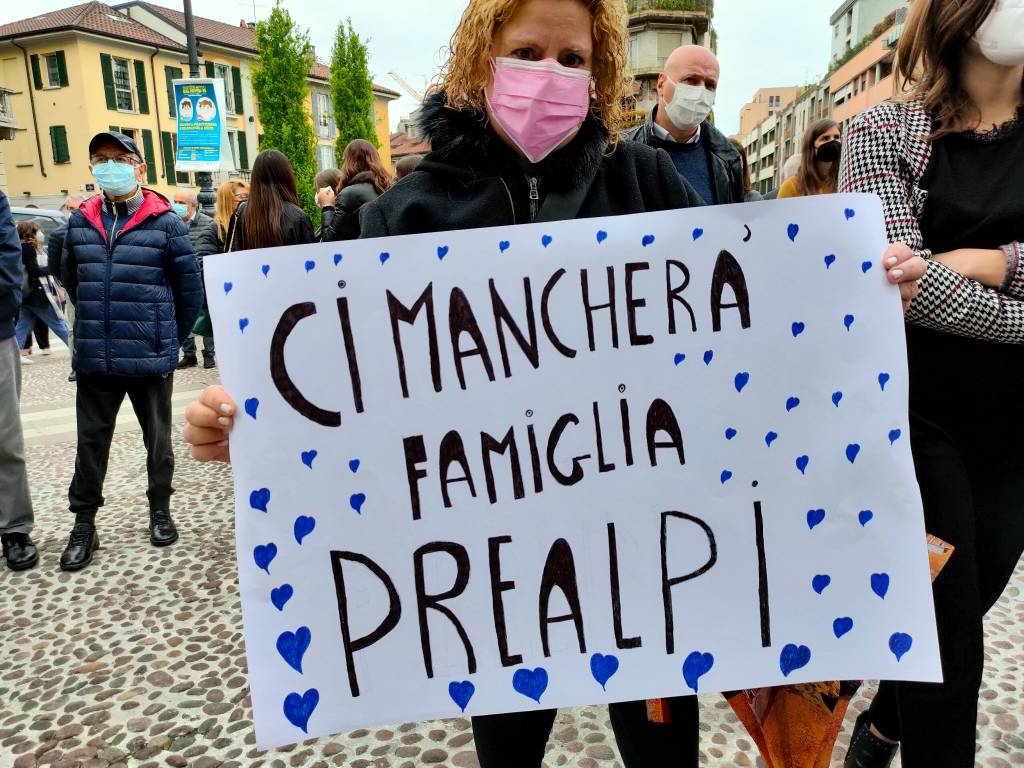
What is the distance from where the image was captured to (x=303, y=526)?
1136 millimetres

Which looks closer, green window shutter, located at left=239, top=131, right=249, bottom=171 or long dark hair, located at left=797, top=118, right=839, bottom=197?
long dark hair, located at left=797, top=118, right=839, bottom=197

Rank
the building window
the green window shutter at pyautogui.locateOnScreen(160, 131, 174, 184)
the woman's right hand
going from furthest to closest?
the green window shutter at pyautogui.locateOnScreen(160, 131, 174, 184)
the building window
the woman's right hand

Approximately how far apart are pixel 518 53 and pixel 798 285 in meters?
0.63

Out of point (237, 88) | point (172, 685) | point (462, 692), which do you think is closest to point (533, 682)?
point (462, 692)

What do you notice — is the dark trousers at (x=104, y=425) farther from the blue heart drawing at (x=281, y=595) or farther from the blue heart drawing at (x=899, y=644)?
the blue heart drawing at (x=899, y=644)

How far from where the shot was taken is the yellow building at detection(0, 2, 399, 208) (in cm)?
2677

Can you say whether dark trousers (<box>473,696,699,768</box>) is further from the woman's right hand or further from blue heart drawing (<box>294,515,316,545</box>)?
the woman's right hand

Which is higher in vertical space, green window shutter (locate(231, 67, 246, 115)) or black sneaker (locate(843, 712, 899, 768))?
green window shutter (locate(231, 67, 246, 115))

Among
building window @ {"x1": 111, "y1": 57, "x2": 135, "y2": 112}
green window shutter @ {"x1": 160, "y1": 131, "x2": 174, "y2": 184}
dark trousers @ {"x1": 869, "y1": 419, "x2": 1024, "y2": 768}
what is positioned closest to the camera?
dark trousers @ {"x1": 869, "y1": 419, "x2": 1024, "y2": 768}

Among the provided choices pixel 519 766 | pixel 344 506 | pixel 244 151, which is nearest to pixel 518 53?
pixel 344 506

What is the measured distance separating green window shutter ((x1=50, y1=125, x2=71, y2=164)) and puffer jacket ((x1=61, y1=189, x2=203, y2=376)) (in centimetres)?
2904

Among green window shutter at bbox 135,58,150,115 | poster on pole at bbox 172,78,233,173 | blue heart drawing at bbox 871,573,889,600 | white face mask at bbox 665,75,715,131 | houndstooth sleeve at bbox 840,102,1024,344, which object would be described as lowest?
blue heart drawing at bbox 871,573,889,600

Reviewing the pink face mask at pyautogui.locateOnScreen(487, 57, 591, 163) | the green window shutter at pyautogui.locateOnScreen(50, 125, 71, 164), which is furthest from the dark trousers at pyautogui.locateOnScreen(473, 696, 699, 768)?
the green window shutter at pyautogui.locateOnScreen(50, 125, 71, 164)

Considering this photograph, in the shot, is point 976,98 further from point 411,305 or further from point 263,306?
point 263,306
